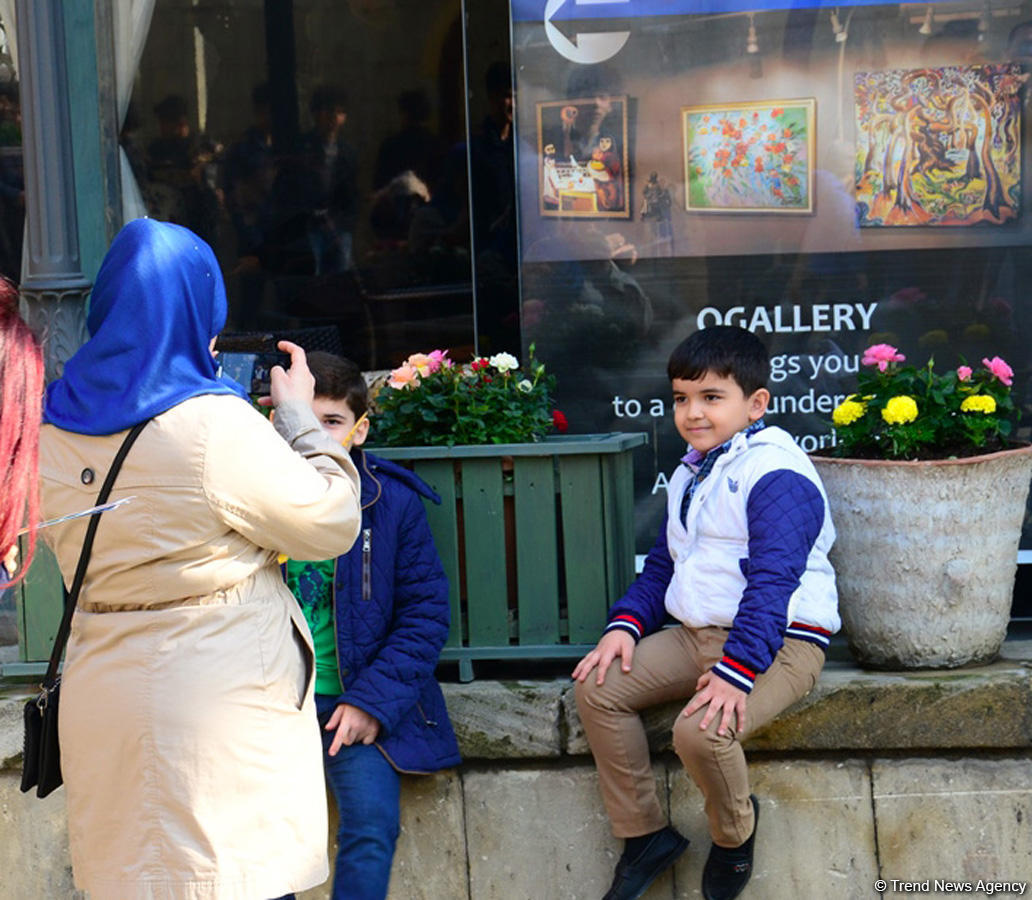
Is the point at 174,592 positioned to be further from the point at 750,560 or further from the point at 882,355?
the point at 882,355

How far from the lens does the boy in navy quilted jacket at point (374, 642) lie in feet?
11.3

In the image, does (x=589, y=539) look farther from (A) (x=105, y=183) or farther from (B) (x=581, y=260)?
(A) (x=105, y=183)

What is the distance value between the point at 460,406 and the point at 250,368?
1.06 meters

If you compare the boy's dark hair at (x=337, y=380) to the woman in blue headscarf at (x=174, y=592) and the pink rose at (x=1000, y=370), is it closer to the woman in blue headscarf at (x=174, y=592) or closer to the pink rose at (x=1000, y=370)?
the woman in blue headscarf at (x=174, y=592)

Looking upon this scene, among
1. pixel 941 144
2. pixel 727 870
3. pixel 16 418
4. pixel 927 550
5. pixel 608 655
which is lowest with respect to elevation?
pixel 727 870

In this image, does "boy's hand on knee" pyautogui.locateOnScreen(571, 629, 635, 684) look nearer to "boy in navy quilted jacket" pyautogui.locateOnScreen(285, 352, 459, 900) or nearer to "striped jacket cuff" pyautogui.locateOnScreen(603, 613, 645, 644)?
"striped jacket cuff" pyautogui.locateOnScreen(603, 613, 645, 644)

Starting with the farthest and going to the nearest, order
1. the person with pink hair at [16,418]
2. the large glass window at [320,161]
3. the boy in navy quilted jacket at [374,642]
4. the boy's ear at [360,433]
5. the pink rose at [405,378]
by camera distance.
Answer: the large glass window at [320,161]
the pink rose at [405,378]
the boy's ear at [360,433]
the boy in navy quilted jacket at [374,642]
the person with pink hair at [16,418]

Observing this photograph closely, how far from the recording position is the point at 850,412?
3.93m

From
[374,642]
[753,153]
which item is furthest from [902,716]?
[753,153]

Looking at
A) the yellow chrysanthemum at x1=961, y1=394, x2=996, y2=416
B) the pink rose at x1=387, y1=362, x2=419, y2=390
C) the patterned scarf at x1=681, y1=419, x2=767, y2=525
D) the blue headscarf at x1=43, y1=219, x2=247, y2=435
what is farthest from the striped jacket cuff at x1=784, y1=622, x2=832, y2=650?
the blue headscarf at x1=43, y1=219, x2=247, y2=435

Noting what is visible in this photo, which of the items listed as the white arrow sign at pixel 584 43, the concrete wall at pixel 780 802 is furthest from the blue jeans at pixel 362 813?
the white arrow sign at pixel 584 43

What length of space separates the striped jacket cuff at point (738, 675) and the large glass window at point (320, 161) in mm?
2167

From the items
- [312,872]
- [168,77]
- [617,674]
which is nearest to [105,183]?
[168,77]

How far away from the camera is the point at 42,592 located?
4.07 metres
